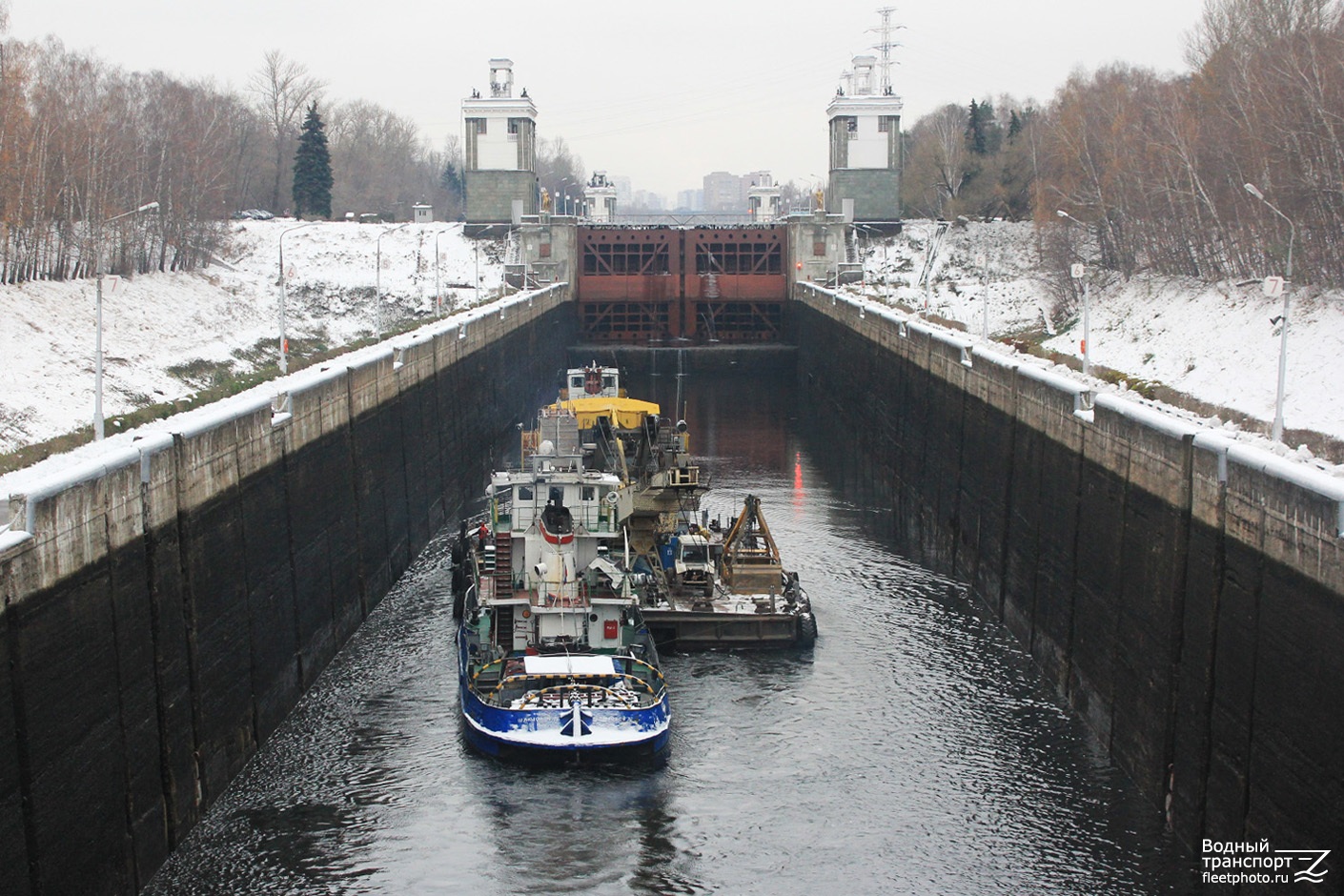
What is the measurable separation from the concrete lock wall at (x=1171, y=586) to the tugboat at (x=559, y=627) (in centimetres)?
824

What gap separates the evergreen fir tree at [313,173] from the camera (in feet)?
386

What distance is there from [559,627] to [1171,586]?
1196 cm

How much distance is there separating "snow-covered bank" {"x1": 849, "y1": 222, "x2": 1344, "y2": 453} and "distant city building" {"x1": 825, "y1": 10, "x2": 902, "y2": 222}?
410 cm

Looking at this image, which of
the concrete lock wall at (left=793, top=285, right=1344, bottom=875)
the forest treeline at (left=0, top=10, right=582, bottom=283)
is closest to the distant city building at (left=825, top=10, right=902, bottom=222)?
the forest treeline at (left=0, top=10, right=582, bottom=283)

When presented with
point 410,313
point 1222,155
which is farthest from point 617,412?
point 410,313

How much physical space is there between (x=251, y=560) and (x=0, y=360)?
84.6ft

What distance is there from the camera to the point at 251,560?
26766 millimetres

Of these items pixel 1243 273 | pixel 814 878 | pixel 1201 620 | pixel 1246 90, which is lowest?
pixel 814 878

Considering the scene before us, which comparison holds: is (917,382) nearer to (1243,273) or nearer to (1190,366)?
(1190,366)

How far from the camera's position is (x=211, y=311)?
7494 cm

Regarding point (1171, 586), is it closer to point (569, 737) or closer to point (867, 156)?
point (569, 737)

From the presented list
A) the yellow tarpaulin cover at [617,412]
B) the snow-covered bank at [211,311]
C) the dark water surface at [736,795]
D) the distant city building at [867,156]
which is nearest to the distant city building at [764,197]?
the distant city building at [867,156]

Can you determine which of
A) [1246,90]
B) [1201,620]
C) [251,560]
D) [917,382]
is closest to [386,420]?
[251,560]

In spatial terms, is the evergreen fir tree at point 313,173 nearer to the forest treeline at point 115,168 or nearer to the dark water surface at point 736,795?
the forest treeline at point 115,168
